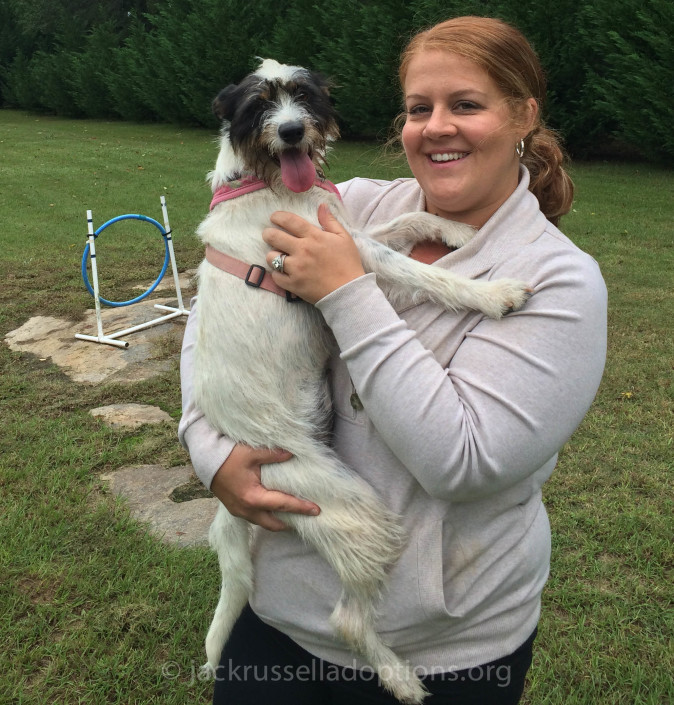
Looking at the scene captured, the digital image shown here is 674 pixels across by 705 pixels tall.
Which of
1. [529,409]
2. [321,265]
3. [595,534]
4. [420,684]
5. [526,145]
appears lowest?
[595,534]

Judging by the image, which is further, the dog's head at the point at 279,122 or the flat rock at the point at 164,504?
the flat rock at the point at 164,504

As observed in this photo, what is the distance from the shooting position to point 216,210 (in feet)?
7.67

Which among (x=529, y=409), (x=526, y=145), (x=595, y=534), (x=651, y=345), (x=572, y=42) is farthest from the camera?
(x=572, y=42)

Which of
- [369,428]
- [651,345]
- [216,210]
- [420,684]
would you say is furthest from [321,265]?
[651,345]

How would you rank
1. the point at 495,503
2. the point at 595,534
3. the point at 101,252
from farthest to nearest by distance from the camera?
the point at 101,252
the point at 595,534
the point at 495,503

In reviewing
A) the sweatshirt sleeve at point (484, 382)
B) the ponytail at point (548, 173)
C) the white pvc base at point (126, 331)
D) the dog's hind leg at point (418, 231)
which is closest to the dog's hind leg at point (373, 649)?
the sweatshirt sleeve at point (484, 382)

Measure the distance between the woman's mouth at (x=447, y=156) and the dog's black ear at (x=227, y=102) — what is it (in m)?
1.01

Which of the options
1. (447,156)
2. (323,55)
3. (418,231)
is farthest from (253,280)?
(323,55)

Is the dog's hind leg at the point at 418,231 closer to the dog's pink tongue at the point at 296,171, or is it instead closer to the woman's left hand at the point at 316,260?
the dog's pink tongue at the point at 296,171

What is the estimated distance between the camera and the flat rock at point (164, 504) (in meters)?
3.94

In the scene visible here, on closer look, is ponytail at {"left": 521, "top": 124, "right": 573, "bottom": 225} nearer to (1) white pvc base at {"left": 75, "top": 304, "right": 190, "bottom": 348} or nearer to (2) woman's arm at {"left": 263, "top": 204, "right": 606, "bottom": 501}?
(2) woman's arm at {"left": 263, "top": 204, "right": 606, "bottom": 501}

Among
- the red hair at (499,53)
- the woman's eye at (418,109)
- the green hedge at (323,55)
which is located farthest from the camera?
the green hedge at (323,55)

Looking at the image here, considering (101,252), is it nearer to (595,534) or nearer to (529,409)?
(595,534)

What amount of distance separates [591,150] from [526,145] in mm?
16972
